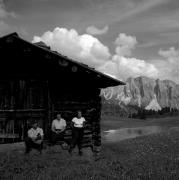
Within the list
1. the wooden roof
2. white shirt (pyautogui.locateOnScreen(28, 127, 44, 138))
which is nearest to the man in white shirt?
white shirt (pyautogui.locateOnScreen(28, 127, 44, 138))

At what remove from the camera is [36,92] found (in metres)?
16.7

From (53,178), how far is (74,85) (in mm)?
7964

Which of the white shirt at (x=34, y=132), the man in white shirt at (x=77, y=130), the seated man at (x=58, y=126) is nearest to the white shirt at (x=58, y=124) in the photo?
Answer: the seated man at (x=58, y=126)

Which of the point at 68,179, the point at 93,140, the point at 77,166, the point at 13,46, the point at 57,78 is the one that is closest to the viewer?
the point at 68,179

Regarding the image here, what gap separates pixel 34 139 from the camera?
14992 millimetres

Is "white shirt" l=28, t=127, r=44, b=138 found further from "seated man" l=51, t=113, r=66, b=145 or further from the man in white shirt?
the man in white shirt

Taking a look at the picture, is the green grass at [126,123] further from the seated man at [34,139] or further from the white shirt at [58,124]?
the seated man at [34,139]

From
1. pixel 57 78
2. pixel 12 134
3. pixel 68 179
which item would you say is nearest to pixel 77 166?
pixel 68 179

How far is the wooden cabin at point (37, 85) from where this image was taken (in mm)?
16000

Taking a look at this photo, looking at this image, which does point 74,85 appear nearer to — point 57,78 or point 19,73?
point 57,78

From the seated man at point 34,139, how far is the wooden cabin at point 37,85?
1.20m

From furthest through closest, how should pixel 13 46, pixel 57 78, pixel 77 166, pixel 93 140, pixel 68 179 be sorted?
pixel 93 140 → pixel 57 78 → pixel 13 46 → pixel 77 166 → pixel 68 179

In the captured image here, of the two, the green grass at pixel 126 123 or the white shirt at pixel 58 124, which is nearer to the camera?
the white shirt at pixel 58 124

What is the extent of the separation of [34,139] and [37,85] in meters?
2.91
